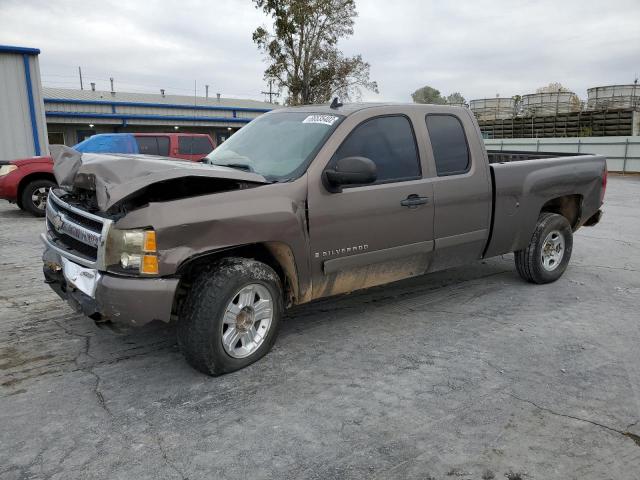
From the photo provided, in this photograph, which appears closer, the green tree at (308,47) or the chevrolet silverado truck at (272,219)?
the chevrolet silverado truck at (272,219)

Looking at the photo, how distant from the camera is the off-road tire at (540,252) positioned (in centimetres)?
538

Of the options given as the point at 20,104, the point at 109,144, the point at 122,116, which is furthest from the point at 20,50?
the point at 122,116

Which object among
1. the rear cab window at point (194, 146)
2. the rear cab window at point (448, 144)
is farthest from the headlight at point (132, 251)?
the rear cab window at point (194, 146)

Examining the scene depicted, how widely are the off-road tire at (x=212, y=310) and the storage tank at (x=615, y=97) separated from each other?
3224 cm

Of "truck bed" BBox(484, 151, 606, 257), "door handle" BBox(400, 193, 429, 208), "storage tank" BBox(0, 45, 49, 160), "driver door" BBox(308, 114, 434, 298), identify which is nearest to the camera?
A: "driver door" BBox(308, 114, 434, 298)

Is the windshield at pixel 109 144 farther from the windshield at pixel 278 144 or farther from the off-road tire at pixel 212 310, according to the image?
the off-road tire at pixel 212 310

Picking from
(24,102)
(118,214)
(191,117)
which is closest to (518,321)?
(118,214)

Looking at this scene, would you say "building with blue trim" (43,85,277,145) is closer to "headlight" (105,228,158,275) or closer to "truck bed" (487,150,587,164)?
"truck bed" (487,150,587,164)

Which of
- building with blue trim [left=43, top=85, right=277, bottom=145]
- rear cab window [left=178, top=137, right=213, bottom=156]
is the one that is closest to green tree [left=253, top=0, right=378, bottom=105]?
building with blue trim [left=43, top=85, right=277, bottom=145]

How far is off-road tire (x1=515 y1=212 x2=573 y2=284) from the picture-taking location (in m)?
5.38

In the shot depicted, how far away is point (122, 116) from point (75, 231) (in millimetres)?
25253

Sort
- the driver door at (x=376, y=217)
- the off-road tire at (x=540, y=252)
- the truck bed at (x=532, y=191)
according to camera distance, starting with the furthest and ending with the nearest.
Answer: the off-road tire at (x=540, y=252), the truck bed at (x=532, y=191), the driver door at (x=376, y=217)

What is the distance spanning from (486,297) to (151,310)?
3476 mm

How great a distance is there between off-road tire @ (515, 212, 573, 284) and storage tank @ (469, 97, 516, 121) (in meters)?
33.0
